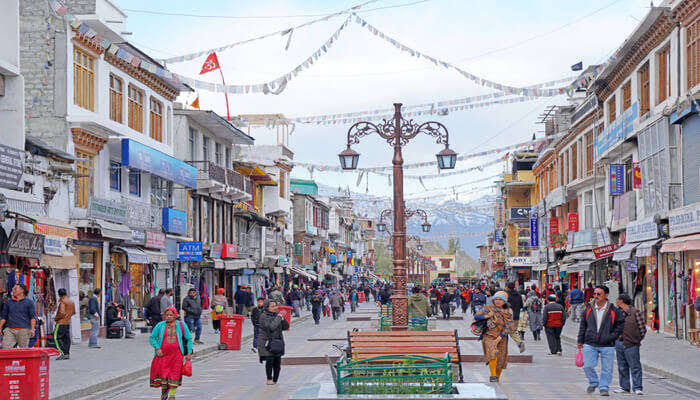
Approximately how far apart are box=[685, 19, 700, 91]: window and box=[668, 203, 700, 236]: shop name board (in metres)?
3.38

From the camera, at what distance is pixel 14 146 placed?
24.1m

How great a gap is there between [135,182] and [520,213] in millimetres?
41265

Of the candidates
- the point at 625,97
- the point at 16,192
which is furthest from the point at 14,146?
the point at 625,97

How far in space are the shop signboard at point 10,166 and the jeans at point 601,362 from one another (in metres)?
13.3

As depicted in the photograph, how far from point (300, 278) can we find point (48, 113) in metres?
51.0

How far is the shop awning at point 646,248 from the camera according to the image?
96.4 ft

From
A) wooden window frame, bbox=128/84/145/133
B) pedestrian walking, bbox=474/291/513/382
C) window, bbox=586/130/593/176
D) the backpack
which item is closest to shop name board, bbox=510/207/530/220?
window, bbox=586/130/593/176

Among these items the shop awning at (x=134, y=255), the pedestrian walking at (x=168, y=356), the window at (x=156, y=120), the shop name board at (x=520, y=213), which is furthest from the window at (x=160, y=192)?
the shop name board at (x=520, y=213)

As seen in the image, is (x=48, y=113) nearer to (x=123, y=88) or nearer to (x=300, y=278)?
(x=123, y=88)

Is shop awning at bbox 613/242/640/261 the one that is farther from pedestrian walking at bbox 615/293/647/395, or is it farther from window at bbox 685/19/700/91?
pedestrian walking at bbox 615/293/647/395

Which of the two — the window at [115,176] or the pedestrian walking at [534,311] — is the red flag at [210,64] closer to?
the window at [115,176]

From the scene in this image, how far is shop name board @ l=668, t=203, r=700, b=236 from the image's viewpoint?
82.8 ft

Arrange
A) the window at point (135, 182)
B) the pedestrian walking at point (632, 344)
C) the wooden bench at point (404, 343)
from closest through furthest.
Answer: the wooden bench at point (404, 343)
the pedestrian walking at point (632, 344)
the window at point (135, 182)

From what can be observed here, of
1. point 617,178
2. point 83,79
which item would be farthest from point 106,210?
point 617,178
